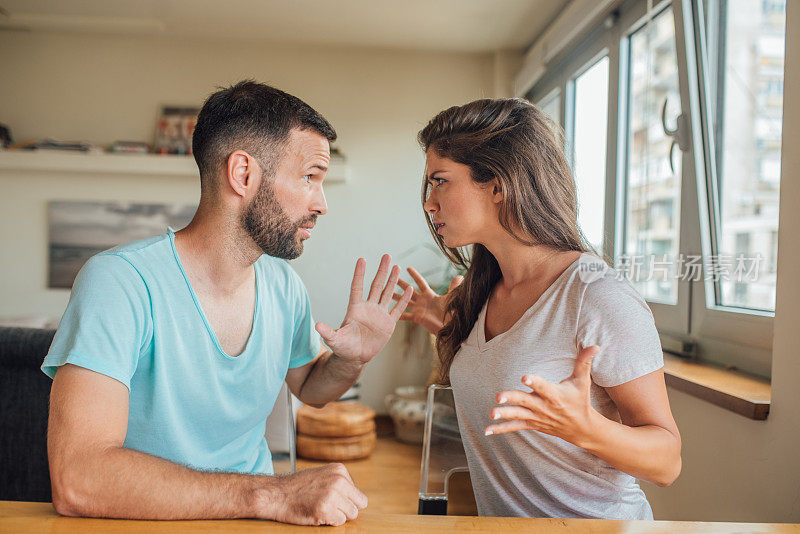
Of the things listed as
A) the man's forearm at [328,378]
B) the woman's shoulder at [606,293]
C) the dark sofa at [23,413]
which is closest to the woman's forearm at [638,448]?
the woman's shoulder at [606,293]

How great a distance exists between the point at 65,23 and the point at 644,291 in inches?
165

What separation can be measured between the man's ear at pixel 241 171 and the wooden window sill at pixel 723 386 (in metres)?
1.26

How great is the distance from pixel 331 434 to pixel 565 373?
2.93 meters

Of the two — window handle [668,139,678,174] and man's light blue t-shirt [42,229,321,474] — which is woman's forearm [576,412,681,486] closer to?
man's light blue t-shirt [42,229,321,474]

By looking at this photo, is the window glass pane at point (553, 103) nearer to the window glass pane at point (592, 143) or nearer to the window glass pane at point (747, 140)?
the window glass pane at point (592, 143)

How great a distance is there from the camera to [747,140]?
6.63 feet

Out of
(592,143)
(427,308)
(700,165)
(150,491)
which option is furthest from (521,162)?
(592,143)

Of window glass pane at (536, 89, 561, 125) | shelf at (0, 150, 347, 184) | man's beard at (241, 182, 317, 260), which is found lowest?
man's beard at (241, 182, 317, 260)

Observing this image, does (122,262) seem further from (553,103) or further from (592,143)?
(553,103)

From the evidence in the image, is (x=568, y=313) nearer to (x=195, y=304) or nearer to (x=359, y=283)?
(x=359, y=283)

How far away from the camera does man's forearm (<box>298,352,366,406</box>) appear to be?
1.59 metres

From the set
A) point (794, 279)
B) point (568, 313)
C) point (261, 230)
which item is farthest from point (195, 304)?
point (794, 279)

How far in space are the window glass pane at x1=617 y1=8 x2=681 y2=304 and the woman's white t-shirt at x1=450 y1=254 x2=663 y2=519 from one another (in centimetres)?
143

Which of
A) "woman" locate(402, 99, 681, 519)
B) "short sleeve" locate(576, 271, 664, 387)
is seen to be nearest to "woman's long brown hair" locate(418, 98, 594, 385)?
"woman" locate(402, 99, 681, 519)
